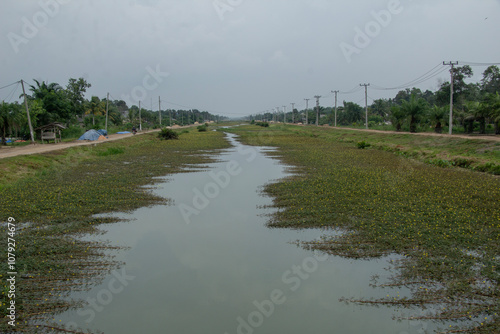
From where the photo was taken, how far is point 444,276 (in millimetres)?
6656

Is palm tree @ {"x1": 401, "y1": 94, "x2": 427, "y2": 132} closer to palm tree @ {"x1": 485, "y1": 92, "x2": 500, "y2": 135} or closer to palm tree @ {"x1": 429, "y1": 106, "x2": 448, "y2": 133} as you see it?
palm tree @ {"x1": 429, "y1": 106, "x2": 448, "y2": 133}

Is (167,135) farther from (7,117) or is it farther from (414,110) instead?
(414,110)

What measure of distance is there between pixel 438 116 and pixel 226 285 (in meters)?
39.3

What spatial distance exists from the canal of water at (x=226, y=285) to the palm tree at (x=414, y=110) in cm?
3784

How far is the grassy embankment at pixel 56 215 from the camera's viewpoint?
6.09m

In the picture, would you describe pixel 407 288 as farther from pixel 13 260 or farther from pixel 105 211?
pixel 105 211

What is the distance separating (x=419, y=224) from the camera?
30.5ft

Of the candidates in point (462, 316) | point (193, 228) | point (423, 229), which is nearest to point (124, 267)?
point (193, 228)

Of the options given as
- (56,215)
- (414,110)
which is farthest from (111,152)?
(414,110)

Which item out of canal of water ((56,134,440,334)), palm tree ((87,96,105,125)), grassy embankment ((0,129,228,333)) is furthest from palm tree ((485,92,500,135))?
palm tree ((87,96,105,125))

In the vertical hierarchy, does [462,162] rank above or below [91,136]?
below

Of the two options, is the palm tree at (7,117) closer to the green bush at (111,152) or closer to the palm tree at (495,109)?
the green bush at (111,152)

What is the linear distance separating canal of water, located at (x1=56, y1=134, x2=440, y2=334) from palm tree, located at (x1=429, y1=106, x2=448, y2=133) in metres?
35.0

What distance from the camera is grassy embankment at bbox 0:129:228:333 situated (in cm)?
609
